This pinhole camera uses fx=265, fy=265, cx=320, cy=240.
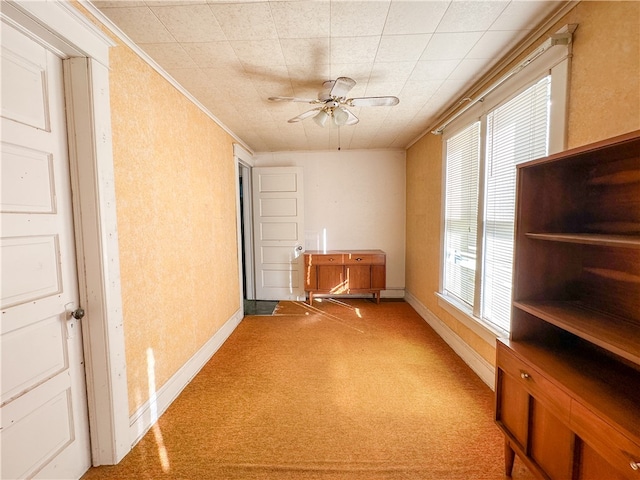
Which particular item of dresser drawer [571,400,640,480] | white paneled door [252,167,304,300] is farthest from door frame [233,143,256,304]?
dresser drawer [571,400,640,480]

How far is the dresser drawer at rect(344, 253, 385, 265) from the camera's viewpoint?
407 centimetres

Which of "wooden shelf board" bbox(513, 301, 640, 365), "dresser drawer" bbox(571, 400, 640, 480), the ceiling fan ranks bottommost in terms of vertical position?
"dresser drawer" bbox(571, 400, 640, 480)

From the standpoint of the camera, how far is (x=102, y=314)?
1.41 metres

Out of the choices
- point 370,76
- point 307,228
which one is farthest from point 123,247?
point 307,228

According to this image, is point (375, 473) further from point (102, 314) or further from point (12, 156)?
point (12, 156)

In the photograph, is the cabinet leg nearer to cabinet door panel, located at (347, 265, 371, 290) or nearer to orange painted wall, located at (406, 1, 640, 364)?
orange painted wall, located at (406, 1, 640, 364)

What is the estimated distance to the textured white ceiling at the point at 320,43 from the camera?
4.61ft

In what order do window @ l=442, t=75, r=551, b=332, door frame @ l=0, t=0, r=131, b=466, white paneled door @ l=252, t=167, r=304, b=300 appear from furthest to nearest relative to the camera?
white paneled door @ l=252, t=167, r=304, b=300 → window @ l=442, t=75, r=551, b=332 → door frame @ l=0, t=0, r=131, b=466

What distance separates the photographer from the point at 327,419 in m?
1.79

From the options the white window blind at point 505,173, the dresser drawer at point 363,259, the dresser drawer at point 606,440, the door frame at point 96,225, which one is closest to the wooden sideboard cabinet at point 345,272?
the dresser drawer at point 363,259

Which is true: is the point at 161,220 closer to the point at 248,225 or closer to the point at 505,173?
the point at 248,225

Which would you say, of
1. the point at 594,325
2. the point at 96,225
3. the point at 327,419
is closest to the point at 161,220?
the point at 96,225

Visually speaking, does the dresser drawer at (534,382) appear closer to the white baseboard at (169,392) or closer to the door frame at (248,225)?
the white baseboard at (169,392)

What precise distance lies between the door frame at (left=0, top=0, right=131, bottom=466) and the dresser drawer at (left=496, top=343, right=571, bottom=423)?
Result: 81.6 inches
